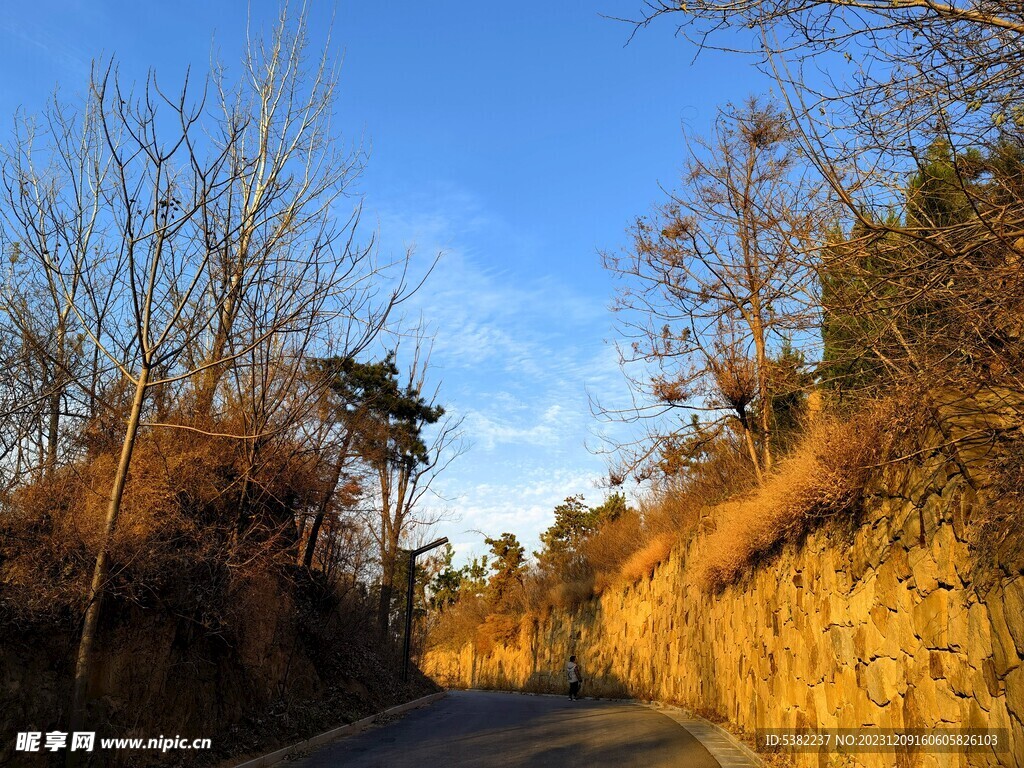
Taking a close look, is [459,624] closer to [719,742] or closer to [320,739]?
[320,739]

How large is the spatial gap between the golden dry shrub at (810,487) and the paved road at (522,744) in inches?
128

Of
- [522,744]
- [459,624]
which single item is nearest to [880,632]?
[522,744]

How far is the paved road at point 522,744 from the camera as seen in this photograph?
9945 millimetres

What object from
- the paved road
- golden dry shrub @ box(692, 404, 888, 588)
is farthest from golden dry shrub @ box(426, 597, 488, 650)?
golden dry shrub @ box(692, 404, 888, 588)

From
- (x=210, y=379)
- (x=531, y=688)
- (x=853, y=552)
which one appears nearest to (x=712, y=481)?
(x=853, y=552)

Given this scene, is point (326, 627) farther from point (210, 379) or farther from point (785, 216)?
point (785, 216)

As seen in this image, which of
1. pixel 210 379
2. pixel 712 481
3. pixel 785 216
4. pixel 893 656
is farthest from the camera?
pixel 712 481

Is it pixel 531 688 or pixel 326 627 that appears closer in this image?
pixel 326 627

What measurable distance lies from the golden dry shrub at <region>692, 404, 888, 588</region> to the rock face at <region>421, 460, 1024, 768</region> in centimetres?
28

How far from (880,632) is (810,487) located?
2.10 metres

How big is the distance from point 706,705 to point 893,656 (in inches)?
367

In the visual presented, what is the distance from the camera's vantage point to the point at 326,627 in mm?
16078

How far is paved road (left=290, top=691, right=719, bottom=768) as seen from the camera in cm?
995

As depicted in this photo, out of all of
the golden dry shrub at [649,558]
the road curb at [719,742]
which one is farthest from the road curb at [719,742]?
the golden dry shrub at [649,558]
